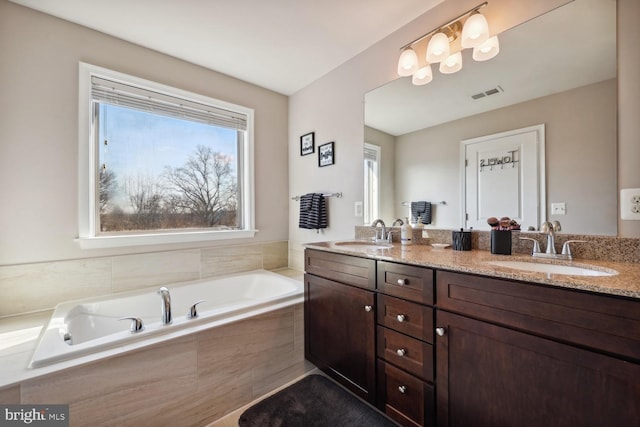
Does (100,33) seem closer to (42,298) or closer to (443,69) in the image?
(42,298)

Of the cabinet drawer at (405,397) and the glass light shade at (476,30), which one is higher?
the glass light shade at (476,30)

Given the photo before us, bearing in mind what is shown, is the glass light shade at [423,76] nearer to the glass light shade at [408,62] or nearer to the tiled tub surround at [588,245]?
the glass light shade at [408,62]

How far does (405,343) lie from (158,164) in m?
2.28

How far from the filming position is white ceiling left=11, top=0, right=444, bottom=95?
1.68 meters

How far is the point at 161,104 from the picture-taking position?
2.23 m

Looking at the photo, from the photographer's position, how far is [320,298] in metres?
1.79

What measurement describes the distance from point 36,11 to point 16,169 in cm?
102

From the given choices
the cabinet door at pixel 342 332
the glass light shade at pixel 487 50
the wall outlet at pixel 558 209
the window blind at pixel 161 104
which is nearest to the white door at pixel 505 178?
the wall outlet at pixel 558 209

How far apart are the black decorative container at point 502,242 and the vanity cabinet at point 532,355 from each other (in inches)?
18.5

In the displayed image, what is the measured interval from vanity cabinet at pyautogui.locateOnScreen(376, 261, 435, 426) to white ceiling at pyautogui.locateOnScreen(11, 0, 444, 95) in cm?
163

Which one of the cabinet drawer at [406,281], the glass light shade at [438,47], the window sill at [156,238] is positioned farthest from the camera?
the window sill at [156,238]

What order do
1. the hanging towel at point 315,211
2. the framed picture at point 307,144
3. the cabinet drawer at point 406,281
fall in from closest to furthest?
the cabinet drawer at point 406,281, the hanging towel at point 315,211, the framed picture at point 307,144

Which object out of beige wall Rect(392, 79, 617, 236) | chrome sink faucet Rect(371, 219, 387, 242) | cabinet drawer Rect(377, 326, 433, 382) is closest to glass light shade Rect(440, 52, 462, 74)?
beige wall Rect(392, 79, 617, 236)

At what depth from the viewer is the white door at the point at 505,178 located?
1384 millimetres
